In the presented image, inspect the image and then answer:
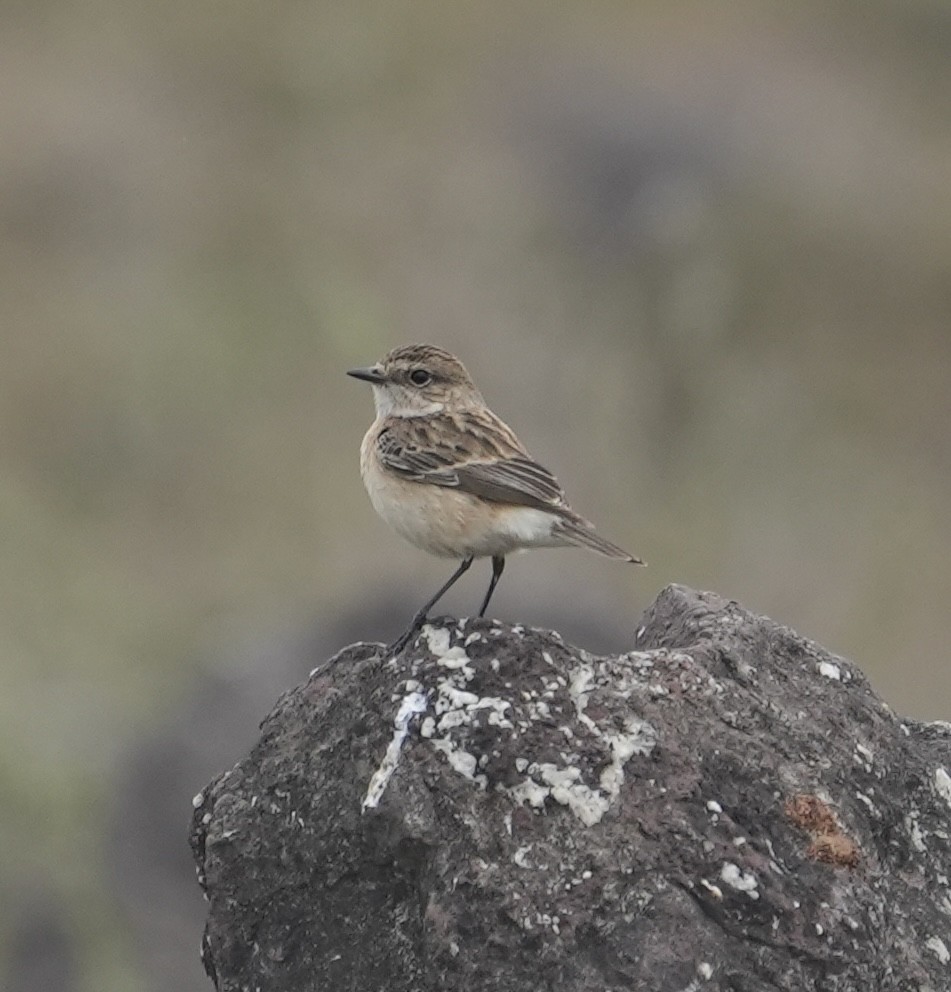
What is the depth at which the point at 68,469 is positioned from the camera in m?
27.2

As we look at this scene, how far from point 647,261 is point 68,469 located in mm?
11214

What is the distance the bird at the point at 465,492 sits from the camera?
9.41m

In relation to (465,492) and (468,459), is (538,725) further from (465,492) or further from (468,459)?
(468,459)

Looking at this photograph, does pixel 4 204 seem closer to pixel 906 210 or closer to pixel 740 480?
pixel 740 480

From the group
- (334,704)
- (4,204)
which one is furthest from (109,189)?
(334,704)

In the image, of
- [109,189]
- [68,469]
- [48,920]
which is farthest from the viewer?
[109,189]

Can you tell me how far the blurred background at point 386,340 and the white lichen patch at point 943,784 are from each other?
11753mm

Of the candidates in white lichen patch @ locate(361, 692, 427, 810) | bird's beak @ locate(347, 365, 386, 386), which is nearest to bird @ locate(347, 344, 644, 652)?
bird's beak @ locate(347, 365, 386, 386)

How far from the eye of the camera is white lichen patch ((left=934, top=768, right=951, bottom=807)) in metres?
7.66

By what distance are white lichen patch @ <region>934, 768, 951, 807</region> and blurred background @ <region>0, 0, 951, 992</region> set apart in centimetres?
1175

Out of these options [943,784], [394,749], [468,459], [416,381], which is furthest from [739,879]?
[416,381]

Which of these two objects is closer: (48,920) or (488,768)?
(488,768)

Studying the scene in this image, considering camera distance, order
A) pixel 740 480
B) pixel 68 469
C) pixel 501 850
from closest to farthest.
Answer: pixel 501 850 < pixel 68 469 < pixel 740 480

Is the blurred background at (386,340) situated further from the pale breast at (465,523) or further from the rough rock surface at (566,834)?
the rough rock surface at (566,834)
